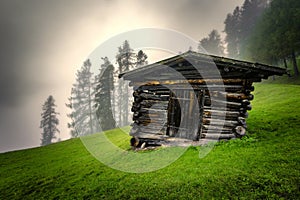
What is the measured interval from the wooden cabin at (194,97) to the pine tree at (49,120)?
141 feet

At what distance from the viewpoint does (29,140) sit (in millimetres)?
144750

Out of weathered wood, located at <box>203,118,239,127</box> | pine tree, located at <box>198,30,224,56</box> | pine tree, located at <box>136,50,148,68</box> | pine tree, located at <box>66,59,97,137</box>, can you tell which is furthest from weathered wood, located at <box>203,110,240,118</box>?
pine tree, located at <box>198,30,224,56</box>

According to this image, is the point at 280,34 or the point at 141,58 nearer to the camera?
the point at 280,34

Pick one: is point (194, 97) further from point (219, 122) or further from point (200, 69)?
point (219, 122)

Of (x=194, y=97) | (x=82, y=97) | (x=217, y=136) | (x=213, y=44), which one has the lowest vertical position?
(x=217, y=136)

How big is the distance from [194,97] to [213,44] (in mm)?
61667

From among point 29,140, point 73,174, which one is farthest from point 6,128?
point 73,174

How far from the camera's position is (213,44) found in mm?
64625

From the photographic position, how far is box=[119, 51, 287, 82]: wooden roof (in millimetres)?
8477

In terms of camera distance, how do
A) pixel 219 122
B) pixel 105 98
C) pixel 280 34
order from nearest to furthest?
pixel 219 122, pixel 280 34, pixel 105 98

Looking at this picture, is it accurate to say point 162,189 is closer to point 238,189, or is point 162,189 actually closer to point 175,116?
point 238,189

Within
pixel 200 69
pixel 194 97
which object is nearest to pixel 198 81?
pixel 200 69

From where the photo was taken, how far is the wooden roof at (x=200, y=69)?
848 cm

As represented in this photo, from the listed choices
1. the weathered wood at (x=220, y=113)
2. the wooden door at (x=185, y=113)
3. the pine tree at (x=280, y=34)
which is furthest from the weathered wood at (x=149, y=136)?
the pine tree at (x=280, y=34)
